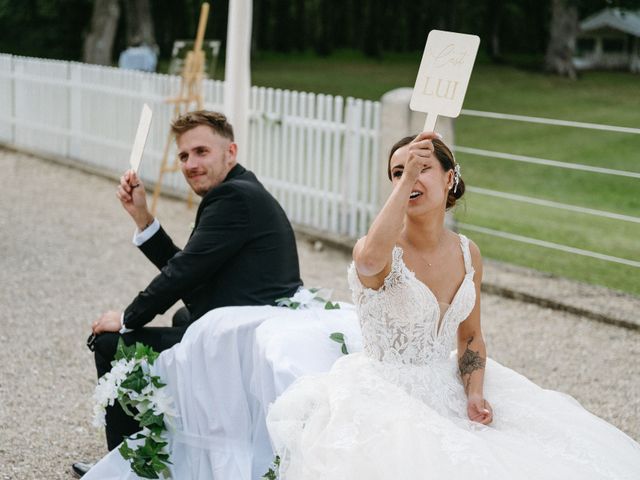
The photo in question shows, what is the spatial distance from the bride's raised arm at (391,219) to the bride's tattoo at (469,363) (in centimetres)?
54

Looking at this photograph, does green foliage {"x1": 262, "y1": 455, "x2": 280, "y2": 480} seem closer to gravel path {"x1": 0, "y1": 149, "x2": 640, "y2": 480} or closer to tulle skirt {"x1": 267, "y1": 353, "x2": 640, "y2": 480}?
tulle skirt {"x1": 267, "y1": 353, "x2": 640, "y2": 480}

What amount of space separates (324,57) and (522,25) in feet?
35.5

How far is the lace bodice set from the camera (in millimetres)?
3383

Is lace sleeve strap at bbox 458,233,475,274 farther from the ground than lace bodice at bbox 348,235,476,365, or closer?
farther from the ground

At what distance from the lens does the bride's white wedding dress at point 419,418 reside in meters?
2.99

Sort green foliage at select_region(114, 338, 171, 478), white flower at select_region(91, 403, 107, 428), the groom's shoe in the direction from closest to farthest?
green foliage at select_region(114, 338, 171, 478)
white flower at select_region(91, 403, 107, 428)
the groom's shoe

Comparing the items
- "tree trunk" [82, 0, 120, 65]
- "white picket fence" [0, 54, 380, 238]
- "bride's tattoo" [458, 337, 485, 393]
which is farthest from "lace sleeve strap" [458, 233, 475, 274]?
"tree trunk" [82, 0, 120, 65]

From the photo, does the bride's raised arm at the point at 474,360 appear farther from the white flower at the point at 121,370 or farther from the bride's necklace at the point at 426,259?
the white flower at the point at 121,370

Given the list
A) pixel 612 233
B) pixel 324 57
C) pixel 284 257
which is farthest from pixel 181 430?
pixel 324 57

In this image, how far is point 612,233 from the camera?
36.6 ft

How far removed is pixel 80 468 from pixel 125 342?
24.6 inches

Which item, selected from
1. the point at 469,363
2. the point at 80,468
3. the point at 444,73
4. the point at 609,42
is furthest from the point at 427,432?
the point at 609,42

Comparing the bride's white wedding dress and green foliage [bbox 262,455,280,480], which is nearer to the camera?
the bride's white wedding dress

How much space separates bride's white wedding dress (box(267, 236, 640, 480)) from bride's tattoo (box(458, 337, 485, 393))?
0.03 metres
